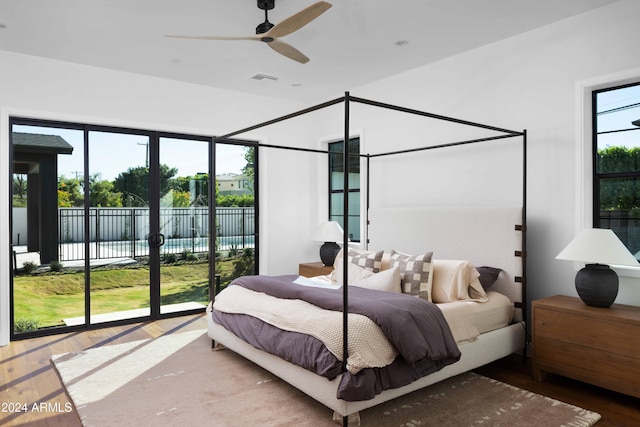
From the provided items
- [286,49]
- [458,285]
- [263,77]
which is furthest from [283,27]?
[458,285]

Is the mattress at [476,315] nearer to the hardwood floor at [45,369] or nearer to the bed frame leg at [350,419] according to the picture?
the bed frame leg at [350,419]

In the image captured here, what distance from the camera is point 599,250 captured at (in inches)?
120

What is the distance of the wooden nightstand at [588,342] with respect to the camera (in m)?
2.84

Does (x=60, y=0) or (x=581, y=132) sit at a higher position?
(x=60, y=0)

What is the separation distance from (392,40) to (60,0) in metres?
2.70

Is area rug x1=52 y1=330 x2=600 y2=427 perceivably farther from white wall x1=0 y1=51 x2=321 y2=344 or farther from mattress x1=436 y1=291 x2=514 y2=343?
white wall x1=0 y1=51 x2=321 y2=344

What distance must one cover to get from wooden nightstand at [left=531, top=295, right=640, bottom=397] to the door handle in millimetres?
4079

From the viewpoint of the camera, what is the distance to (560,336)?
317 centimetres

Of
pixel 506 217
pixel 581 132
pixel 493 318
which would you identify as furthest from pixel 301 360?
pixel 581 132

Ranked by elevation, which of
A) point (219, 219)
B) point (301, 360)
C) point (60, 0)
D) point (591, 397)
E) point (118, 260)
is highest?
point (60, 0)

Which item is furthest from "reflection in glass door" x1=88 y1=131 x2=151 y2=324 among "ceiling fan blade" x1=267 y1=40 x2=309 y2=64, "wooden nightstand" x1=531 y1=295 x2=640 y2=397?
"wooden nightstand" x1=531 y1=295 x2=640 y2=397

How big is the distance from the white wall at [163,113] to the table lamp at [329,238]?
77 cm

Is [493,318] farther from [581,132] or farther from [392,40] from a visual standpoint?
[392,40]

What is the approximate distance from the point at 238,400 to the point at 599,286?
2639 mm
